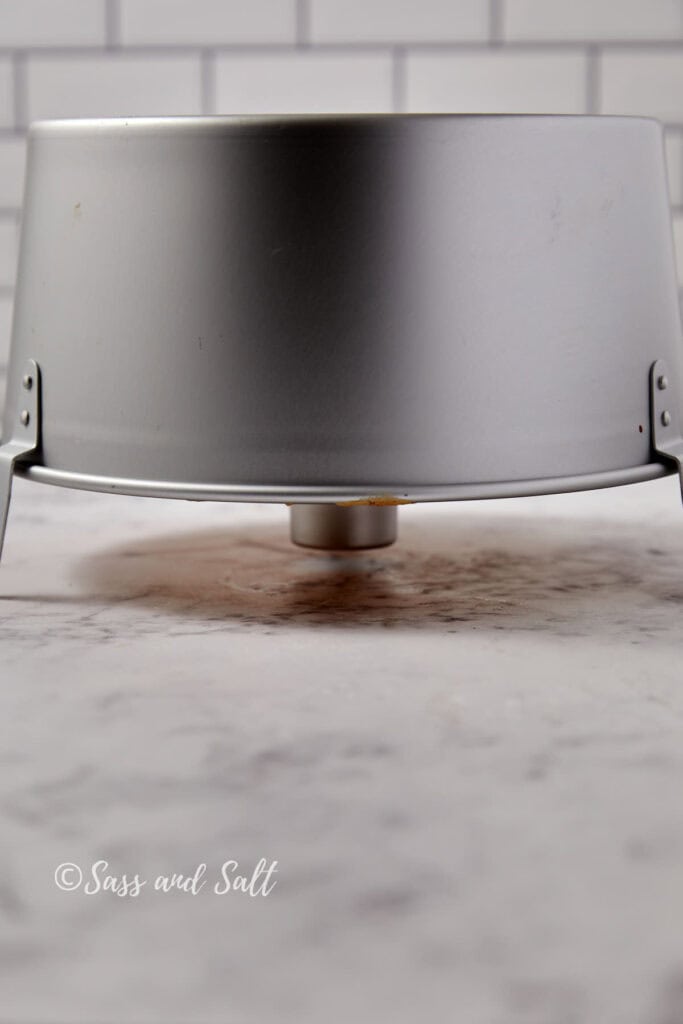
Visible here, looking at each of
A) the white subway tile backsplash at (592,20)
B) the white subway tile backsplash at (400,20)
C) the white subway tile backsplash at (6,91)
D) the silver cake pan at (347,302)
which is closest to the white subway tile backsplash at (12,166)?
the white subway tile backsplash at (6,91)

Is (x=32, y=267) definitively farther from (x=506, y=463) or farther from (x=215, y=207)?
(x=506, y=463)

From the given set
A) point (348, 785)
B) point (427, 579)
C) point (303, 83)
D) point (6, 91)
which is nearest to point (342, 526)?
point (427, 579)

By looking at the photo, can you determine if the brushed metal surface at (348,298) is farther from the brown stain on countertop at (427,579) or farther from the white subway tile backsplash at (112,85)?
the white subway tile backsplash at (112,85)

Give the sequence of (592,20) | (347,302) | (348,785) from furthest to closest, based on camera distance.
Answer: (592,20) < (347,302) < (348,785)

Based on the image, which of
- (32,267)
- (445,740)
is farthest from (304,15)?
(445,740)

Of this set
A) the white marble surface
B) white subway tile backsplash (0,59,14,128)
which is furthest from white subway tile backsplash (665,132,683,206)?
white subway tile backsplash (0,59,14,128)

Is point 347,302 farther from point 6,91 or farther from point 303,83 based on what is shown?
point 6,91

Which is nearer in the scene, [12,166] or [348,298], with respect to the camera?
[348,298]
